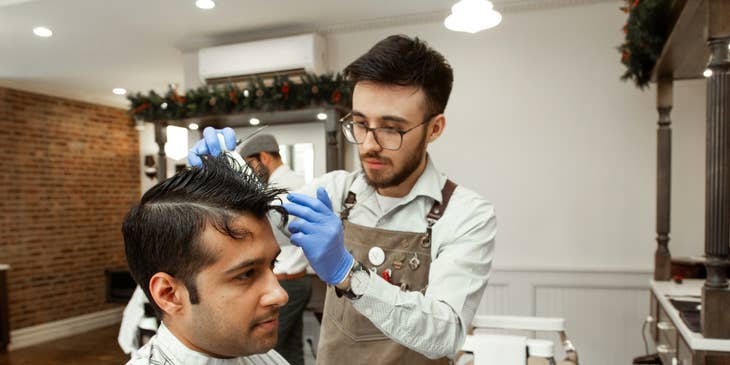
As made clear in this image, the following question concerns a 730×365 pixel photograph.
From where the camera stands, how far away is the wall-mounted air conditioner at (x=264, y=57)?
13.1 ft

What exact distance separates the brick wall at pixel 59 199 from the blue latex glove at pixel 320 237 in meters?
5.85

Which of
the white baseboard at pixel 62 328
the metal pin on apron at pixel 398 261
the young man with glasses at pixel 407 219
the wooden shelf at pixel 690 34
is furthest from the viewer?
the white baseboard at pixel 62 328

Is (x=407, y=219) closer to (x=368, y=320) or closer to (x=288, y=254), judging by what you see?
(x=368, y=320)

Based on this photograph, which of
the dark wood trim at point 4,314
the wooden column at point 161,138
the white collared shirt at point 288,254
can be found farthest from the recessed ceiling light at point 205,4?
the dark wood trim at point 4,314

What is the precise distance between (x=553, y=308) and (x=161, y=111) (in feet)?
10.8

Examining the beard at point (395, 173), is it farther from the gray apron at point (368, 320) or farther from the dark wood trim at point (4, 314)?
the dark wood trim at point (4, 314)

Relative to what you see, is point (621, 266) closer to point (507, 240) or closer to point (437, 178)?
point (507, 240)

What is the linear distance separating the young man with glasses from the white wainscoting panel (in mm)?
2480

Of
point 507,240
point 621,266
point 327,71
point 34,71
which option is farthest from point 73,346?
point 621,266

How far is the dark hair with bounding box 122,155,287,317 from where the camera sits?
962mm

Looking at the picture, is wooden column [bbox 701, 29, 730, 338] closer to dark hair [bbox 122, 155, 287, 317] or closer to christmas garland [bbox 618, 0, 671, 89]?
christmas garland [bbox 618, 0, 671, 89]

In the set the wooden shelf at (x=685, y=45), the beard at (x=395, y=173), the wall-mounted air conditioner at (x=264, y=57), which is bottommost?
the beard at (x=395, y=173)

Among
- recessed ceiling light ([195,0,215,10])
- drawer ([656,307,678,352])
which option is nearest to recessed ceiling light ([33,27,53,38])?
recessed ceiling light ([195,0,215,10])

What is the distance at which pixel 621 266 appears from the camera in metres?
3.59
